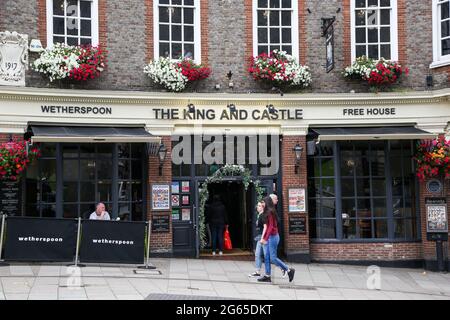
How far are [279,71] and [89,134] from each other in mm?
4958

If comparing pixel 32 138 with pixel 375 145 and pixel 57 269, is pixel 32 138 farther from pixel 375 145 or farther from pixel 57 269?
pixel 375 145

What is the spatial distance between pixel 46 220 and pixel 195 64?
558 cm

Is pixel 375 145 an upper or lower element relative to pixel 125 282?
upper

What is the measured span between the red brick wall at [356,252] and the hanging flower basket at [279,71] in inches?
165

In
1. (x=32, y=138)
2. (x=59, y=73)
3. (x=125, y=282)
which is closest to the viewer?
(x=125, y=282)

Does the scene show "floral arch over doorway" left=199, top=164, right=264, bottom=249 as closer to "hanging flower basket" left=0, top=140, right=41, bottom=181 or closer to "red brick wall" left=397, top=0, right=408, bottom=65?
"hanging flower basket" left=0, top=140, right=41, bottom=181

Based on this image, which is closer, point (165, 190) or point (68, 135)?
point (68, 135)

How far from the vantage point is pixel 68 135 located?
14.6 meters

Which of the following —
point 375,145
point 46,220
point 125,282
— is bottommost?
point 125,282

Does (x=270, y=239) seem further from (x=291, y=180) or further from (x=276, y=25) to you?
(x=276, y=25)

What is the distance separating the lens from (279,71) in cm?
1623

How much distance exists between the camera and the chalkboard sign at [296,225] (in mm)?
16359

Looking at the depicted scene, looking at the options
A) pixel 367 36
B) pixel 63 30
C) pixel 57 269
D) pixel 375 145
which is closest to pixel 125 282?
pixel 57 269

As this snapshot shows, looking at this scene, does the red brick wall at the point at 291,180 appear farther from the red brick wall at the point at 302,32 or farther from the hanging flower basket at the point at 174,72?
the hanging flower basket at the point at 174,72
